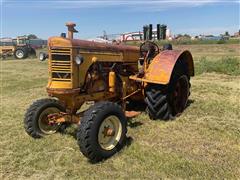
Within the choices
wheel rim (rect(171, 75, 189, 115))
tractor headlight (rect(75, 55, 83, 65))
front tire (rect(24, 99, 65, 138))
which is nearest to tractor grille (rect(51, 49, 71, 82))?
tractor headlight (rect(75, 55, 83, 65))

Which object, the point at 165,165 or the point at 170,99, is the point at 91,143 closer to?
the point at 165,165

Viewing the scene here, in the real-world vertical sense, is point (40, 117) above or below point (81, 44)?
below

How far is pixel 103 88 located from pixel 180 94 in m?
1.91

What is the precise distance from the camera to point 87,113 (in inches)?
196

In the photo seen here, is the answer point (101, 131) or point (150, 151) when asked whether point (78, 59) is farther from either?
point (150, 151)

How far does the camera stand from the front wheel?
4824 millimetres

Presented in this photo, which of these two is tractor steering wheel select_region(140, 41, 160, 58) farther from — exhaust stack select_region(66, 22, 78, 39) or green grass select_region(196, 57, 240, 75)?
green grass select_region(196, 57, 240, 75)

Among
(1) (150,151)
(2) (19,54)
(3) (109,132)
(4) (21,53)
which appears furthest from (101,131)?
(2) (19,54)

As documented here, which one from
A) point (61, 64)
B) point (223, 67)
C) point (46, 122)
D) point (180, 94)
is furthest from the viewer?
point (223, 67)

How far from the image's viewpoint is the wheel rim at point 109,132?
5.18m

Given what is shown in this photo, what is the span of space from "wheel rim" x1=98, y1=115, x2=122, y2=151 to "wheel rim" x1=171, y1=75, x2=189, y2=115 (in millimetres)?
1938

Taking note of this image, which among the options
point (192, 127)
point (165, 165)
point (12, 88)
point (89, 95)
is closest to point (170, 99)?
point (192, 127)

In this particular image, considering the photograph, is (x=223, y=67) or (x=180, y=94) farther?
(x=223, y=67)

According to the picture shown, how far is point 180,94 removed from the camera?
7.35 meters
